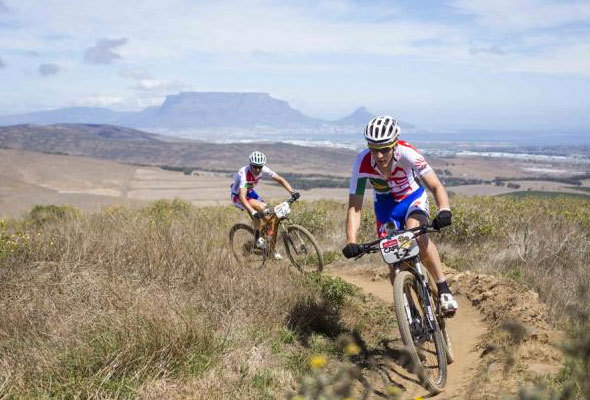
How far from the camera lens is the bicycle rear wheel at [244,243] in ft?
28.9

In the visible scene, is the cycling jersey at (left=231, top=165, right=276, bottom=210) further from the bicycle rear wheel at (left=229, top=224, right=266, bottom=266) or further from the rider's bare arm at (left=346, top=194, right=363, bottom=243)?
the rider's bare arm at (left=346, top=194, right=363, bottom=243)

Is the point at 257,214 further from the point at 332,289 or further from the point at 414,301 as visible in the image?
the point at 414,301

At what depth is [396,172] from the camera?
16.3ft

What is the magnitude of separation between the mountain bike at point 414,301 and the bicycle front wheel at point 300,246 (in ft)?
12.2

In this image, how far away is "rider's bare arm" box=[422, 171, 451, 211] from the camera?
4652 millimetres

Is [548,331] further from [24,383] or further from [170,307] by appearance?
[24,383]

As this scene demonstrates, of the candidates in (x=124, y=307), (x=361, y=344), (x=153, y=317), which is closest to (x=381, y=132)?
(x=361, y=344)

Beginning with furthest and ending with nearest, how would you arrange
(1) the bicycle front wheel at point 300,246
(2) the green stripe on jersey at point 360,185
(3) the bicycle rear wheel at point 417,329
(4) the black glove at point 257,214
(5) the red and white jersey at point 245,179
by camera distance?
(5) the red and white jersey at point 245,179, (4) the black glove at point 257,214, (1) the bicycle front wheel at point 300,246, (2) the green stripe on jersey at point 360,185, (3) the bicycle rear wheel at point 417,329

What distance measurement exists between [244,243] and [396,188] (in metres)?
4.56

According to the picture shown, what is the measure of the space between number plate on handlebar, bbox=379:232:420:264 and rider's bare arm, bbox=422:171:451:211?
0.45m

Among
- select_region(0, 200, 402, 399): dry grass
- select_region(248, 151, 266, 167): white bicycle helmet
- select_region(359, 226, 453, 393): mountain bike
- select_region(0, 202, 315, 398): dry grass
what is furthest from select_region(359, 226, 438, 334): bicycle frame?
select_region(248, 151, 266, 167): white bicycle helmet

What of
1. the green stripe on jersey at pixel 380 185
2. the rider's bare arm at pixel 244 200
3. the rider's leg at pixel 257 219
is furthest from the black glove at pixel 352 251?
the rider's leg at pixel 257 219

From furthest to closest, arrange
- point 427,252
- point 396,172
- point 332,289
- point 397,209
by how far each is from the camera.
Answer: point 332,289 → point 397,209 → point 396,172 → point 427,252

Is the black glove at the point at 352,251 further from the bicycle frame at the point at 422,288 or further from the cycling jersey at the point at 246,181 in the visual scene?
the cycling jersey at the point at 246,181
